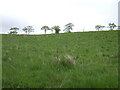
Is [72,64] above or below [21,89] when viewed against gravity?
above

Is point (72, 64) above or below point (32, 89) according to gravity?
above

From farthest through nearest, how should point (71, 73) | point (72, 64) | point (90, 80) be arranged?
point (72, 64), point (71, 73), point (90, 80)

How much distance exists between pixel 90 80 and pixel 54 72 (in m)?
1.38

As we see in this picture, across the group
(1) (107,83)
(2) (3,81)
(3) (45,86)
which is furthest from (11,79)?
(1) (107,83)

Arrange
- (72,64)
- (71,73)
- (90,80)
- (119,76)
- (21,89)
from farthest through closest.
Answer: (72,64), (71,73), (119,76), (90,80), (21,89)

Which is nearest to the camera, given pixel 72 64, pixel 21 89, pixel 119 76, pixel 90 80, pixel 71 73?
pixel 21 89

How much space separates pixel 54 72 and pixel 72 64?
1148 millimetres

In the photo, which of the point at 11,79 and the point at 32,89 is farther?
the point at 11,79

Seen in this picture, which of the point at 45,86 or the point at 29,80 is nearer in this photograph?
the point at 45,86

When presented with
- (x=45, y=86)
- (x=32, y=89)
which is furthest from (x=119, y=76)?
(x=32, y=89)

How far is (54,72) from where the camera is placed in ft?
15.0

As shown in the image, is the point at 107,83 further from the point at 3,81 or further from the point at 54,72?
the point at 3,81

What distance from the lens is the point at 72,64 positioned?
5445mm

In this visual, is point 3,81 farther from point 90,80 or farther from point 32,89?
point 90,80
